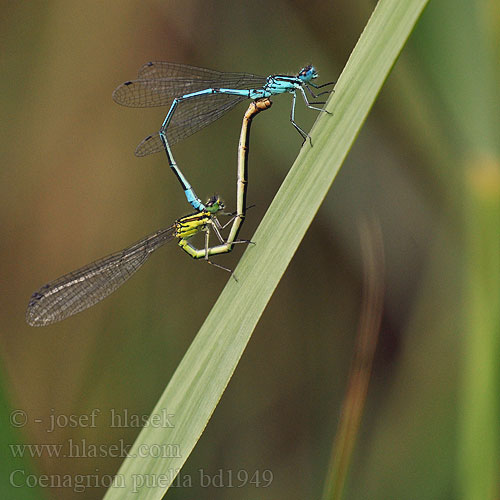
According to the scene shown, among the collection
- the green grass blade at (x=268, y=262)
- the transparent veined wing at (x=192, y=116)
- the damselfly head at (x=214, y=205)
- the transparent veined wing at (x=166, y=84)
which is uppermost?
the transparent veined wing at (x=166, y=84)

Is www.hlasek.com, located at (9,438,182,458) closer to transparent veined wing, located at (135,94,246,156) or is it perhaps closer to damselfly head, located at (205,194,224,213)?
damselfly head, located at (205,194,224,213)

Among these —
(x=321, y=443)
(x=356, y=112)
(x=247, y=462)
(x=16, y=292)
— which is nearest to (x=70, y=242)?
(x=16, y=292)

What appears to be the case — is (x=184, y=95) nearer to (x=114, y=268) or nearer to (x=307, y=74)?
(x=307, y=74)

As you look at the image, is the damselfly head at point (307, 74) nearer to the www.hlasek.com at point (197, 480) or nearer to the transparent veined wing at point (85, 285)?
the transparent veined wing at point (85, 285)

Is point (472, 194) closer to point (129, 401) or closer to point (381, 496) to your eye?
point (381, 496)

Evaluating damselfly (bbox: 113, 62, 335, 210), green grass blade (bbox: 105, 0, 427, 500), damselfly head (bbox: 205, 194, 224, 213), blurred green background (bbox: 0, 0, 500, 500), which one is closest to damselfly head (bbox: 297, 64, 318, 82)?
damselfly (bbox: 113, 62, 335, 210)

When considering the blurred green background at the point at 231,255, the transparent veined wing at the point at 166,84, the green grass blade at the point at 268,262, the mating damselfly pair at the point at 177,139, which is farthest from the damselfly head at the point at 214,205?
the green grass blade at the point at 268,262
